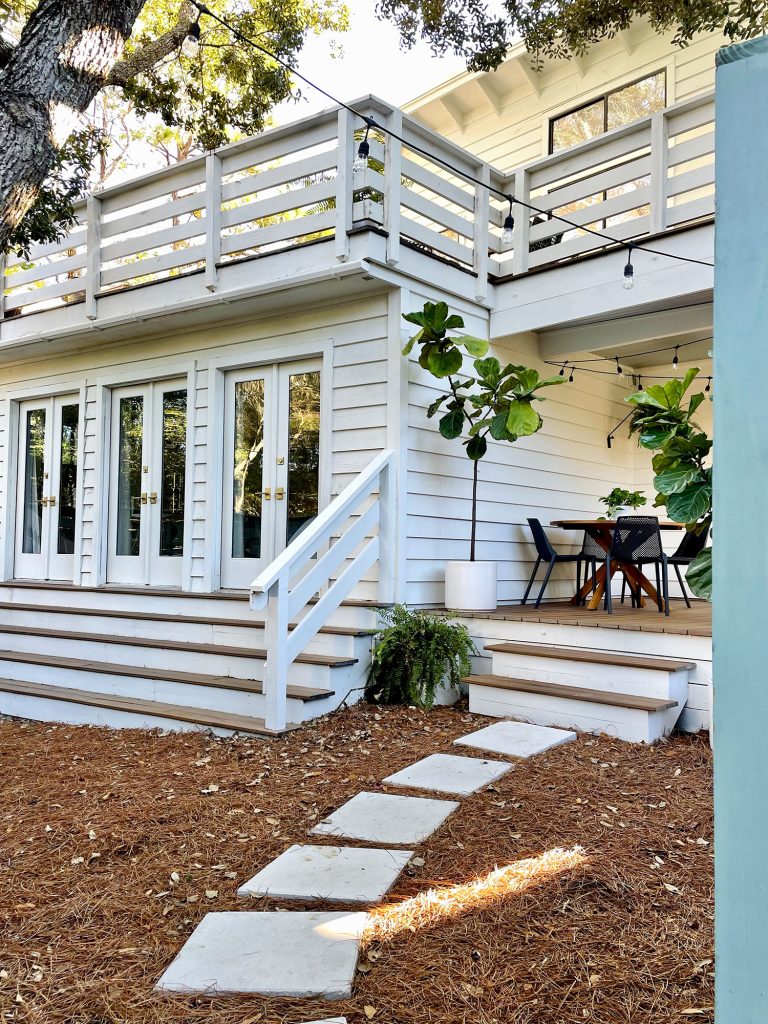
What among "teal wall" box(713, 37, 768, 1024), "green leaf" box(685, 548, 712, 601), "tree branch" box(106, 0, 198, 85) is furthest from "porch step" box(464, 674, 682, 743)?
"tree branch" box(106, 0, 198, 85)

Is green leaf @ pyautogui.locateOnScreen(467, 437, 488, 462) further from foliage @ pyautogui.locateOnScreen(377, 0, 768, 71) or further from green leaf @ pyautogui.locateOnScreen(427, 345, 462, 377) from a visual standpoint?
foliage @ pyautogui.locateOnScreen(377, 0, 768, 71)

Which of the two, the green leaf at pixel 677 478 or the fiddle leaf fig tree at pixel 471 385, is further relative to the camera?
the fiddle leaf fig tree at pixel 471 385

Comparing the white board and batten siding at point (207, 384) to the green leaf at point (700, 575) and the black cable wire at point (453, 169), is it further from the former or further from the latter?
the green leaf at point (700, 575)

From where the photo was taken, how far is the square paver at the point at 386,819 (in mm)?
2961

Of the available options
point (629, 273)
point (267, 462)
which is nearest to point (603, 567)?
point (629, 273)

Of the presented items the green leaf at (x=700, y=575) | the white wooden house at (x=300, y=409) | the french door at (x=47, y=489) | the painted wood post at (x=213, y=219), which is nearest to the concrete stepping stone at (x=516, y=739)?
the white wooden house at (x=300, y=409)

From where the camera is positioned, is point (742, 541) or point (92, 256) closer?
point (742, 541)

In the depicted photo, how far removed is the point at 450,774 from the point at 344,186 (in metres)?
3.95

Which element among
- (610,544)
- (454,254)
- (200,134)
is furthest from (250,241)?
(610,544)

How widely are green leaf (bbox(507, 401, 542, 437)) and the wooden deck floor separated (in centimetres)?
133

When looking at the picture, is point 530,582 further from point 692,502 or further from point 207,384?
point 692,502

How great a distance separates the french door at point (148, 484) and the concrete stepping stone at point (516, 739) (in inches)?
138

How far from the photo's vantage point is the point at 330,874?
2.64 m

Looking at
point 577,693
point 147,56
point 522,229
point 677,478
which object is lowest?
point 577,693
